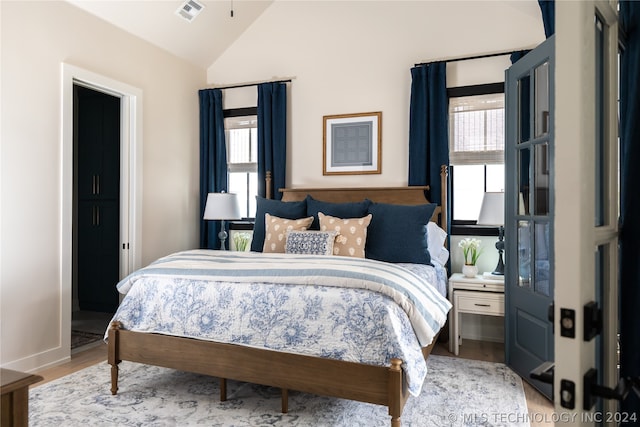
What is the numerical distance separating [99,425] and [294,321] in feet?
3.86

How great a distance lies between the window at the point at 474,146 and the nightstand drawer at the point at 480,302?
74 cm

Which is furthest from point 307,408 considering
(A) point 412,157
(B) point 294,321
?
(A) point 412,157

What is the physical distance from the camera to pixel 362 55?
4230 mm

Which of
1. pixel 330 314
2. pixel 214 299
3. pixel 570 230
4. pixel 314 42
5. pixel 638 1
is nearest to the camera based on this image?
pixel 570 230

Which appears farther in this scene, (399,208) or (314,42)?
(314,42)

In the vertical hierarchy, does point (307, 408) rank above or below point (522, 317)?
below

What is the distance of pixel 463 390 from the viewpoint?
269cm

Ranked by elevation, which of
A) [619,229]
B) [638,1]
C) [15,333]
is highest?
[638,1]

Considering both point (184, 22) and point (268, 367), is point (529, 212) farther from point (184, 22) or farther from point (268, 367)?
point (184, 22)

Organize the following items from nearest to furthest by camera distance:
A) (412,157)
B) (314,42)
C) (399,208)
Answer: (399,208)
(412,157)
(314,42)

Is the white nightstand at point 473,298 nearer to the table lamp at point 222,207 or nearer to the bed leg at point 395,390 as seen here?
the bed leg at point 395,390

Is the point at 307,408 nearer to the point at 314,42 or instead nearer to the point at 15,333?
the point at 15,333

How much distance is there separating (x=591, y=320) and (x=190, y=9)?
167 inches

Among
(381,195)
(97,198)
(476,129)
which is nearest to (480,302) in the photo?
(381,195)
